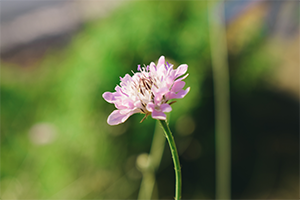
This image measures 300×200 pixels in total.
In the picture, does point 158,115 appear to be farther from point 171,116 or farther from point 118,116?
point 171,116

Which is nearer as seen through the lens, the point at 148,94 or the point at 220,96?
the point at 148,94

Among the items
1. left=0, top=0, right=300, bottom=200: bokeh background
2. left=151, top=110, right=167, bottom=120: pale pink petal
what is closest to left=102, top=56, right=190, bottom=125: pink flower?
left=151, top=110, right=167, bottom=120: pale pink petal

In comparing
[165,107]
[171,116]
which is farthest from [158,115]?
[171,116]

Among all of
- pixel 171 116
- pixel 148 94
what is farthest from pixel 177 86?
pixel 171 116

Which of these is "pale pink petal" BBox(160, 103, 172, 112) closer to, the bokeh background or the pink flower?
the pink flower

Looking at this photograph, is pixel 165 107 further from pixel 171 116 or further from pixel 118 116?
pixel 171 116

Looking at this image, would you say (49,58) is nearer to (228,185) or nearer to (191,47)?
(191,47)
